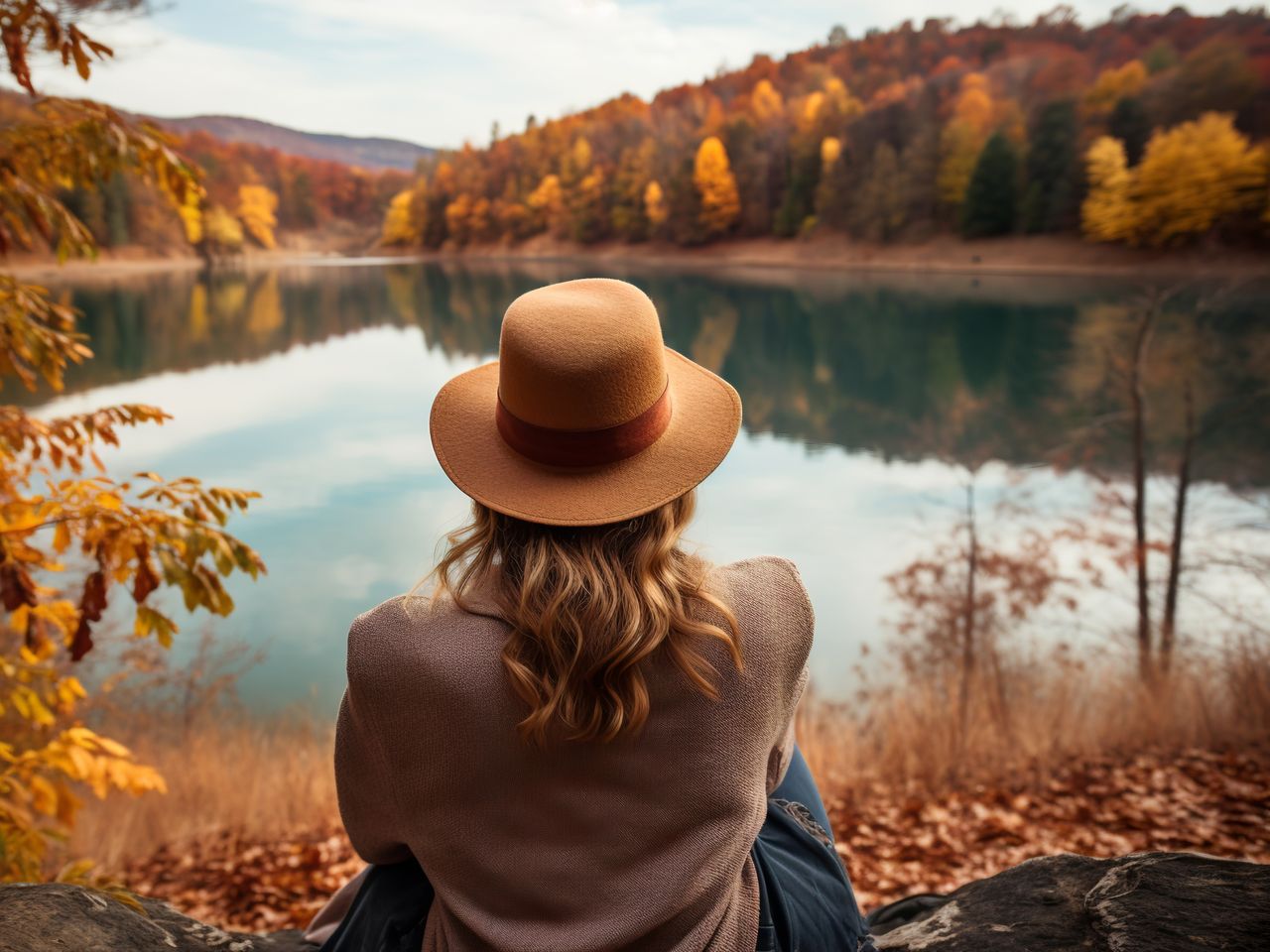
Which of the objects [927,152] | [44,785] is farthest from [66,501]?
[927,152]

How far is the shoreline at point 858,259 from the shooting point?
2983cm

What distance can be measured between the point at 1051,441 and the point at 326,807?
15094 mm

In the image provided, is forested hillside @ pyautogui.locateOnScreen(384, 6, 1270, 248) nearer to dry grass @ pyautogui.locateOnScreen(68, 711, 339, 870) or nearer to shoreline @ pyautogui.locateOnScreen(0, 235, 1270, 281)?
shoreline @ pyautogui.locateOnScreen(0, 235, 1270, 281)

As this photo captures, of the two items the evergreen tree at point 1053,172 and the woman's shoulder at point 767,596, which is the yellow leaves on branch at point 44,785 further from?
the evergreen tree at point 1053,172

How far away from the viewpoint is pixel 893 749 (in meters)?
5.07

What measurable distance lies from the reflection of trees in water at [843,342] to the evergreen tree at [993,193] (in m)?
2.68

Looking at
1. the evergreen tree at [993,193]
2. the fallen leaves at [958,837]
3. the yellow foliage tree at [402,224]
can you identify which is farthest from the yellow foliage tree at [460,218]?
the fallen leaves at [958,837]

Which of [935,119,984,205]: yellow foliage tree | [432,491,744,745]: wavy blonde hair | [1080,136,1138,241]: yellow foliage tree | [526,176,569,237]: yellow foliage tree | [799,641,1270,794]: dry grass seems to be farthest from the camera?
[526,176,569,237]: yellow foliage tree

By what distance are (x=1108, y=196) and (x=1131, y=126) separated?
585 centimetres

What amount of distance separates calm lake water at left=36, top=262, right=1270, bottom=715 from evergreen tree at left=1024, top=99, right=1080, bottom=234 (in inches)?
101

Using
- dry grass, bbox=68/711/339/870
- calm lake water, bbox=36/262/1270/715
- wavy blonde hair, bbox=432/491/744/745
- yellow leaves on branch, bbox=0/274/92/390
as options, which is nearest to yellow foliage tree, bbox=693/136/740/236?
calm lake water, bbox=36/262/1270/715

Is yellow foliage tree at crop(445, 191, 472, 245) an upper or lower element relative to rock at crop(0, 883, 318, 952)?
upper

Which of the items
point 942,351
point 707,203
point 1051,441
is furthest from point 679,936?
point 707,203

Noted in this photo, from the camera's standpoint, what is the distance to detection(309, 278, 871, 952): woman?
3.67 feet
